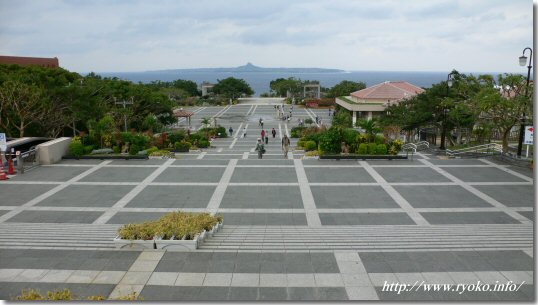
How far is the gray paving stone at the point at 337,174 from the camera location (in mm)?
19344

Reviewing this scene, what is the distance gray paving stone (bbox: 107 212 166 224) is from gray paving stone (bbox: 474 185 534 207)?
1322cm

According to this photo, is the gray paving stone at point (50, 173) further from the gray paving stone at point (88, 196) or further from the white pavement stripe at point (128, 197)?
the white pavement stripe at point (128, 197)

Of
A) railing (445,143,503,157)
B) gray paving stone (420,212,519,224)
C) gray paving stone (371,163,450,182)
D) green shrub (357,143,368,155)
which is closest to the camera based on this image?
gray paving stone (420,212,519,224)

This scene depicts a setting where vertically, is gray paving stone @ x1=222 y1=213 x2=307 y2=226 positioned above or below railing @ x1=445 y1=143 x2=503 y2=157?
below

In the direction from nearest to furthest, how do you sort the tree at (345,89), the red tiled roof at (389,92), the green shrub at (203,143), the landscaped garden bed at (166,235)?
the landscaped garden bed at (166,235)
the green shrub at (203,143)
the red tiled roof at (389,92)
the tree at (345,89)

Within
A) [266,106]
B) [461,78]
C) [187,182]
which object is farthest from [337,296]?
[266,106]

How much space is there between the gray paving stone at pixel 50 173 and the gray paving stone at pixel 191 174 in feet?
14.7

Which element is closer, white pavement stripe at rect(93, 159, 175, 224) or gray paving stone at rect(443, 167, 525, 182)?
white pavement stripe at rect(93, 159, 175, 224)

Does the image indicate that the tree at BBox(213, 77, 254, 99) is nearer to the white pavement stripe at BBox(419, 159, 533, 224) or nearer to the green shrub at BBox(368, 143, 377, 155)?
the green shrub at BBox(368, 143, 377, 155)

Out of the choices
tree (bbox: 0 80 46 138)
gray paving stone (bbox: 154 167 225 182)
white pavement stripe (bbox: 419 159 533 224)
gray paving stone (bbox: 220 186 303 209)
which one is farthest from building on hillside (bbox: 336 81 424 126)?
gray paving stone (bbox: 220 186 303 209)

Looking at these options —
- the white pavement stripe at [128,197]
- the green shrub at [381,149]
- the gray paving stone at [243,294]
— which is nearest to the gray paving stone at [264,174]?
the white pavement stripe at [128,197]

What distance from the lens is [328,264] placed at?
9.93 metres

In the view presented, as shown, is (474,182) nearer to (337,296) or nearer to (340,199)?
(340,199)

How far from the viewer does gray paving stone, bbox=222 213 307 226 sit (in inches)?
536
